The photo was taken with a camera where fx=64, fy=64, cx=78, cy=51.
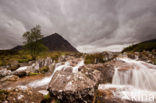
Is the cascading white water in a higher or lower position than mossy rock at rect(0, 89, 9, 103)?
lower

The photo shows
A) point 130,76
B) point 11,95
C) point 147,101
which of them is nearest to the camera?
point 11,95

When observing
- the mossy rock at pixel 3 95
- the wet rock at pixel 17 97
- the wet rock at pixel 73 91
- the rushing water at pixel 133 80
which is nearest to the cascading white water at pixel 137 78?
the rushing water at pixel 133 80

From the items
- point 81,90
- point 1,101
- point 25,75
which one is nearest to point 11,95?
point 1,101

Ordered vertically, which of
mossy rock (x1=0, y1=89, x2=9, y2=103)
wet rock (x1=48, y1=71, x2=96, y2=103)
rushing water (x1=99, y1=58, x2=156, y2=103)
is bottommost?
rushing water (x1=99, y1=58, x2=156, y2=103)

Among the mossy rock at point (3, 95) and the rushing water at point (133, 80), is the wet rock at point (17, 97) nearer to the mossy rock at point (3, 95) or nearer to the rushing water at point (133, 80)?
the mossy rock at point (3, 95)

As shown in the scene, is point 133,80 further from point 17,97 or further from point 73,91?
point 17,97

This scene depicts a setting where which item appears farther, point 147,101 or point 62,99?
point 147,101

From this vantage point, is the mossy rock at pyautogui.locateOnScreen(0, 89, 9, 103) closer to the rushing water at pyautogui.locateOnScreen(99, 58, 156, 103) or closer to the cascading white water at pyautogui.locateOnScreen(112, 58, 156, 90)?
the rushing water at pyautogui.locateOnScreen(99, 58, 156, 103)

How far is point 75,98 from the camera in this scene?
3.37 m

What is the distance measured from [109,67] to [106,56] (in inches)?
311

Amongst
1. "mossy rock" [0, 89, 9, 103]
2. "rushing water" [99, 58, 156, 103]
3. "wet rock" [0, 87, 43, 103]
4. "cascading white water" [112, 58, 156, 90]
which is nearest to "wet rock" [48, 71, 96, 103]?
"wet rock" [0, 87, 43, 103]

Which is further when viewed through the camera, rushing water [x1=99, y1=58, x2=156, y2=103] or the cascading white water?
the cascading white water

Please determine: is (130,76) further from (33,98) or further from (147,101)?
(33,98)

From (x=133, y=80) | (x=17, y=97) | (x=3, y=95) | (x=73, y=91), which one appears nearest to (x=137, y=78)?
(x=133, y=80)
